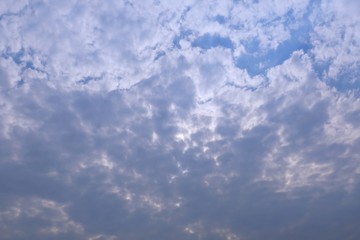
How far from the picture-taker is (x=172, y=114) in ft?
48.0

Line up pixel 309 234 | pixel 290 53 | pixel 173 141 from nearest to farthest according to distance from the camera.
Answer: pixel 290 53 → pixel 173 141 → pixel 309 234

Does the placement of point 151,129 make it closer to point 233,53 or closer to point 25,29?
point 233,53

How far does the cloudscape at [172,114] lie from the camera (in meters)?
11.0

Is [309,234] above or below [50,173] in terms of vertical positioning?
above

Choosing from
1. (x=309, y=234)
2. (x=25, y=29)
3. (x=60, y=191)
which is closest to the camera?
(x=25, y=29)


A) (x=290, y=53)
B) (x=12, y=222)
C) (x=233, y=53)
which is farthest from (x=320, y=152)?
(x=12, y=222)

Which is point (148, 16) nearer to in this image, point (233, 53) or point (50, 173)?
point (233, 53)

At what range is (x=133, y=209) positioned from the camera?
20.9m

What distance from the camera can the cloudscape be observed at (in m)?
11.0

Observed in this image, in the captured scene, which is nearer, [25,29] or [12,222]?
[25,29]

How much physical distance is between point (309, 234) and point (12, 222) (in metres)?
23.8

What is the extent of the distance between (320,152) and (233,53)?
9530 mm

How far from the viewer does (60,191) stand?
731 inches

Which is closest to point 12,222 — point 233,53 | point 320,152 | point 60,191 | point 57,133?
point 60,191
